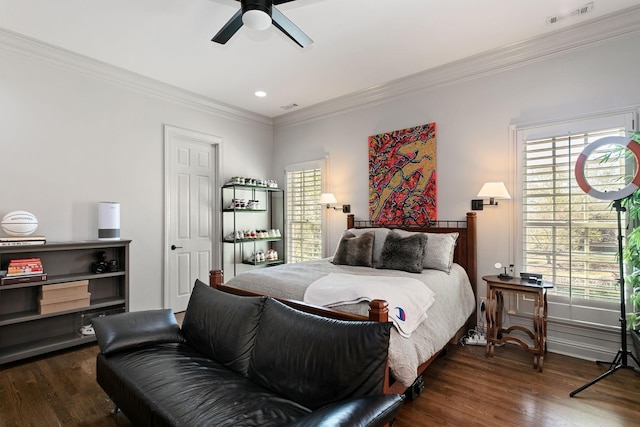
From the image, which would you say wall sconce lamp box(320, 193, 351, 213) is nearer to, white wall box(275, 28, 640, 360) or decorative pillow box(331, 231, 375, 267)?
white wall box(275, 28, 640, 360)

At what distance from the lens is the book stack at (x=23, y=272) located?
110 inches

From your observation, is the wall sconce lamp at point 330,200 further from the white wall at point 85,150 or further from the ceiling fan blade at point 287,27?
the ceiling fan blade at point 287,27

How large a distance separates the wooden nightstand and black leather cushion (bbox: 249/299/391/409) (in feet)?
6.50

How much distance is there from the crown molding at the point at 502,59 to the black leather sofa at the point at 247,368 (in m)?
3.26

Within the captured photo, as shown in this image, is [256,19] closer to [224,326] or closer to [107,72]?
[224,326]

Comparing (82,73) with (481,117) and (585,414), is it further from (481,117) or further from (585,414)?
(585,414)

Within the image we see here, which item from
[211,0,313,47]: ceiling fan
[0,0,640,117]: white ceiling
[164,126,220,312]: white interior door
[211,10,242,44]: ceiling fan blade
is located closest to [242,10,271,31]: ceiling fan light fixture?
[211,0,313,47]: ceiling fan

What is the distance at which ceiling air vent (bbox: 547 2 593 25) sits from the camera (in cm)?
263

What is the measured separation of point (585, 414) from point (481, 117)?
280 centimetres

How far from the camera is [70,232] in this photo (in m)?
3.41

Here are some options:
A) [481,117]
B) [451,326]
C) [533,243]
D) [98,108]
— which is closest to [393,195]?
[481,117]

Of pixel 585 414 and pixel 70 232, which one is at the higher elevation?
pixel 70 232

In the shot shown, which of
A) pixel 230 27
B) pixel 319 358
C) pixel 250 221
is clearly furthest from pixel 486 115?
pixel 250 221

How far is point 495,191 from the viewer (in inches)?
124
